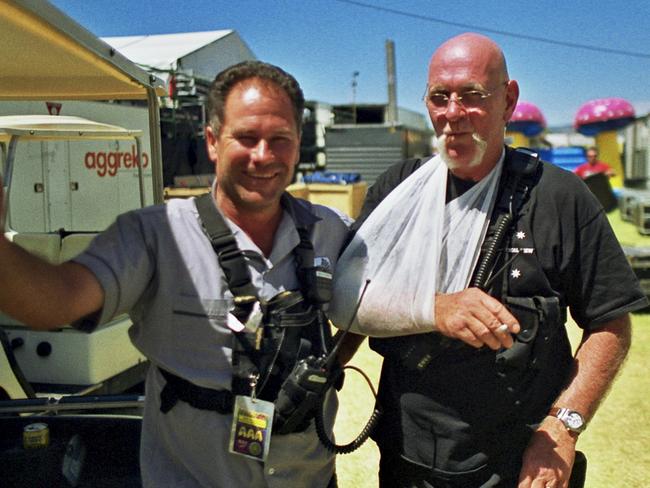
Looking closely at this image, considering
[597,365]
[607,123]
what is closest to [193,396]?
[597,365]

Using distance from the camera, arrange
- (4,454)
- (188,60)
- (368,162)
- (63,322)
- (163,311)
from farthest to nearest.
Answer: (368,162) → (188,60) → (4,454) → (163,311) → (63,322)

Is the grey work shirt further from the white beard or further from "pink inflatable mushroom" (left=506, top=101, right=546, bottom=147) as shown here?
"pink inflatable mushroom" (left=506, top=101, right=546, bottom=147)

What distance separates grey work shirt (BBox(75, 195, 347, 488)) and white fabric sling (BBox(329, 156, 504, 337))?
0.26 metres

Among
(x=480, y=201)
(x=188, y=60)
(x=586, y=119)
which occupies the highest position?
(x=188, y=60)

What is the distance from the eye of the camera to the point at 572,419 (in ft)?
5.92

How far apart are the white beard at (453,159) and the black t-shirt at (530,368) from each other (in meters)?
0.17

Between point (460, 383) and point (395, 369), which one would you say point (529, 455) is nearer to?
point (460, 383)

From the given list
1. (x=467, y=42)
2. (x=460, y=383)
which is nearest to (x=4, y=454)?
(x=460, y=383)

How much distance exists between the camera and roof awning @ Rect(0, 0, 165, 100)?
76.1 inches

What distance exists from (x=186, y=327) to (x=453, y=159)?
87 centimetres

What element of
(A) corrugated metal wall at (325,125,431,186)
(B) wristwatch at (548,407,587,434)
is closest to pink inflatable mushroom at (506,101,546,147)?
(A) corrugated metal wall at (325,125,431,186)

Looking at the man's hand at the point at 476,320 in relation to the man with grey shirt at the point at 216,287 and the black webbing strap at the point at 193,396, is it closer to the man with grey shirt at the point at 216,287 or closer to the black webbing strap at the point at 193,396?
the man with grey shirt at the point at 216,287

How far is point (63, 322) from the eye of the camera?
1344 mm

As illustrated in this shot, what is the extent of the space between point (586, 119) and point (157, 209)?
1537 centimetres
